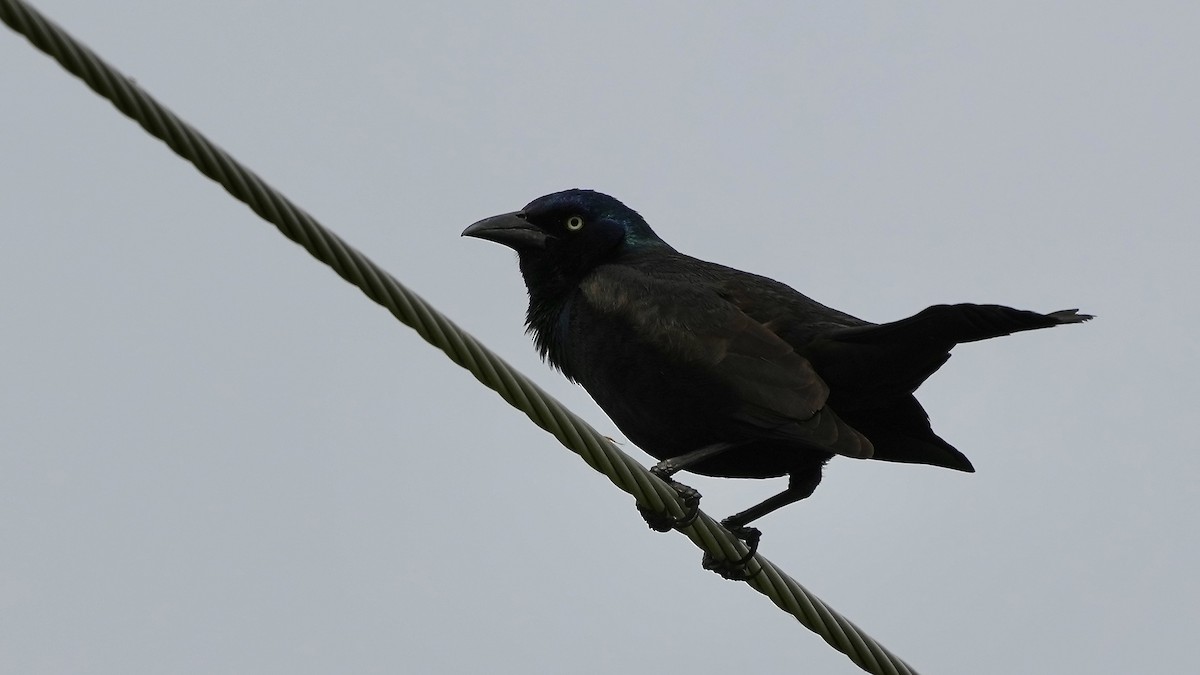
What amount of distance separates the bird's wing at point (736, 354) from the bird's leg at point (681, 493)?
0.25 metres

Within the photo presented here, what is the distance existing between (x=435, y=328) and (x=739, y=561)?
180 centimetres

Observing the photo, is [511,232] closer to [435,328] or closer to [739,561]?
[739,561]

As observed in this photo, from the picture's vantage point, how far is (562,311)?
6.84 meters

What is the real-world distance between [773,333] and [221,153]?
321 centimetres

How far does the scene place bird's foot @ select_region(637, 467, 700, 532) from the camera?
16.5ft

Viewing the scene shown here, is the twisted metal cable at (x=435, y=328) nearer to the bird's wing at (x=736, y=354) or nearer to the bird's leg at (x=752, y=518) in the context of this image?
the bird's leg at (x=752, y=518)

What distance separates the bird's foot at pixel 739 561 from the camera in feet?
17.6

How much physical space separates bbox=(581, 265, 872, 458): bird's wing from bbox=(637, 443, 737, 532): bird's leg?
254 millimetres

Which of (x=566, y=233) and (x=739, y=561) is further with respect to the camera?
(x=566, y=233)

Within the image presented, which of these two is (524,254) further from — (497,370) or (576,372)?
(497,370)

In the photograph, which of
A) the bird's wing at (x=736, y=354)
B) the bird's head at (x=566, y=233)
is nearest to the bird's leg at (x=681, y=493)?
the bird's wing at (x=736, y=354)

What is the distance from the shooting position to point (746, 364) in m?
6.08

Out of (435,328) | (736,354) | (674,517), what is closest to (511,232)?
(736,354)

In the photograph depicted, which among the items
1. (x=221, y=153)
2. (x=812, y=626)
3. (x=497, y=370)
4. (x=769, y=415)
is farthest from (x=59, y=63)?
(x=769, y=415)
